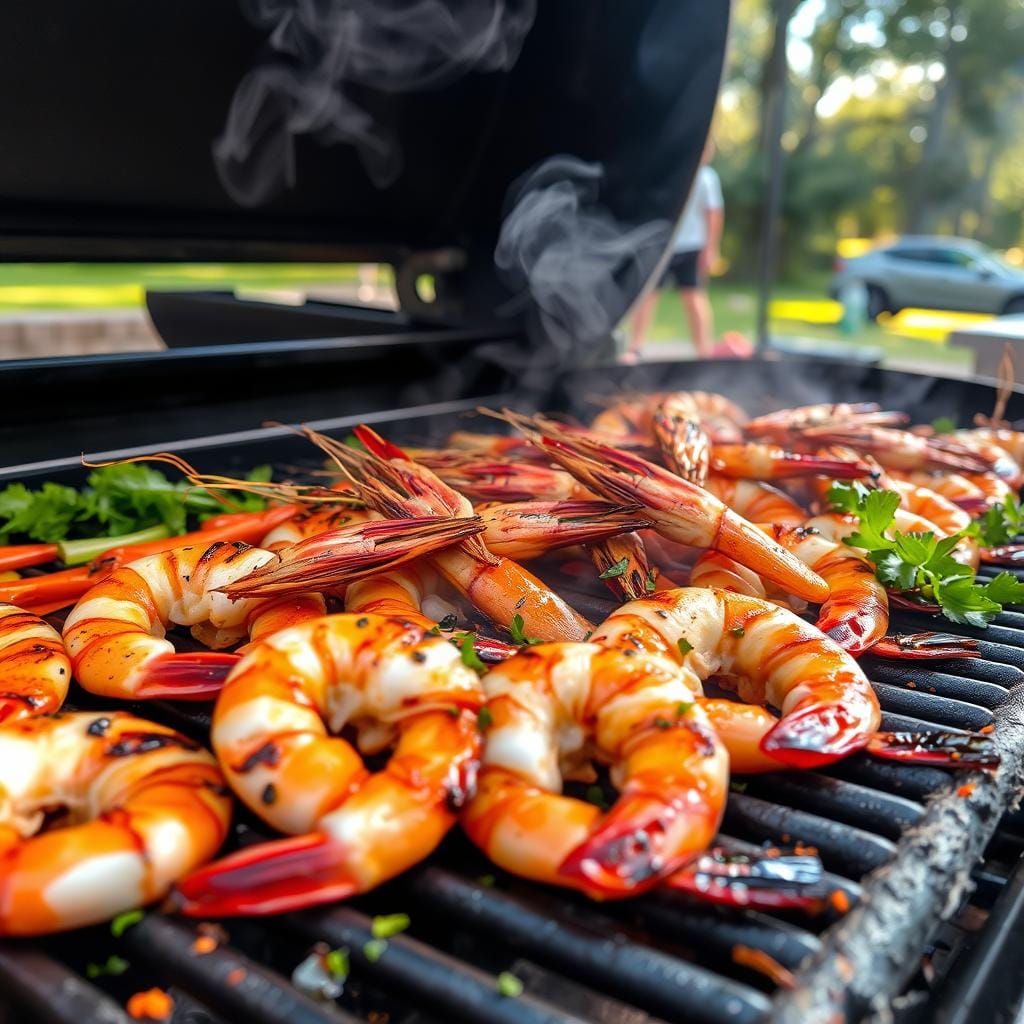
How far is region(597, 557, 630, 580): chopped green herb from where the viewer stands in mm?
2075

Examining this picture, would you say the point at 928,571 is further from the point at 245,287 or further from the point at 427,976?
the point at 245,287

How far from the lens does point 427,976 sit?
115cm

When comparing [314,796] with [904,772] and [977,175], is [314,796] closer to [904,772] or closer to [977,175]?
[904,772]

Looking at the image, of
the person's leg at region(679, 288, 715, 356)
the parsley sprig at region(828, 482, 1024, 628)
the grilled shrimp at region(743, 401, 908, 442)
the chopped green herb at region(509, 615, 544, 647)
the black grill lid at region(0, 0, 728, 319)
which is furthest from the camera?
the person's leg at region(679, 288, 715, 356)

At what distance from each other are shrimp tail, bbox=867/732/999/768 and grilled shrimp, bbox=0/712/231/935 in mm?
1086

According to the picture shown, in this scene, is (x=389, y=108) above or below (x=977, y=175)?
below

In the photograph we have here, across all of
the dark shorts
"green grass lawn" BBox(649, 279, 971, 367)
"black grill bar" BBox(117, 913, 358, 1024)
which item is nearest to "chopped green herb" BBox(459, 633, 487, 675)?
"black grill bar" BBox(117, 913, 358, 1024)

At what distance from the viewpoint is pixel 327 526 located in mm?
2258

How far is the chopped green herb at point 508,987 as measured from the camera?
3.69 feet

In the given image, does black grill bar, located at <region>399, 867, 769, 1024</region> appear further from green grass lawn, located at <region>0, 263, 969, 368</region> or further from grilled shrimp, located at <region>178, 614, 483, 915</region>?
green grass lawn, located at <region>0, 263, 969, 368</region>

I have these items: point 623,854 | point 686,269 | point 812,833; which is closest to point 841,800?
point 812,833

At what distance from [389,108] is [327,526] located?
2612 millimetres

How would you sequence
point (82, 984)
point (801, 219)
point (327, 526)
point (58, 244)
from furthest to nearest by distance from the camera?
point (801, 219) → point (58, 244) → point (327, 526) → point (82, 984)

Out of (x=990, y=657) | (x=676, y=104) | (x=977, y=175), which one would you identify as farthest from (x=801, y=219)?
(x=990, y=657)
